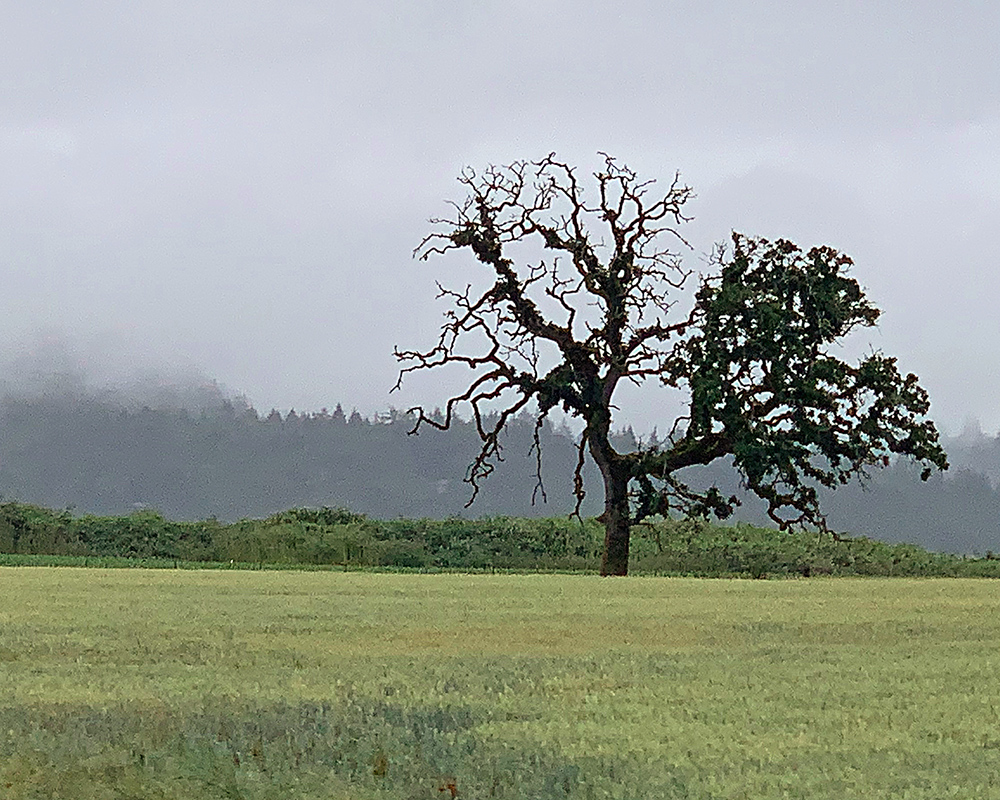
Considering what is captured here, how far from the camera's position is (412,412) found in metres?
17.5

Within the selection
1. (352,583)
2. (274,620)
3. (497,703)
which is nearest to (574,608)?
(274,620)

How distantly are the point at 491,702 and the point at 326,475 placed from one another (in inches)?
1596

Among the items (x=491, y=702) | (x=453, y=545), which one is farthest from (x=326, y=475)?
(x=491, y=702)

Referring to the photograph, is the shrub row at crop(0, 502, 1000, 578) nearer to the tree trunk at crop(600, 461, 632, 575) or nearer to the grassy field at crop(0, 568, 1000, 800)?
the tree trunk at crop(600, 461, 632, 575)

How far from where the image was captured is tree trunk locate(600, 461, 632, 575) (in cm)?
1739

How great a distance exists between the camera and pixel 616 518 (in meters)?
17.4

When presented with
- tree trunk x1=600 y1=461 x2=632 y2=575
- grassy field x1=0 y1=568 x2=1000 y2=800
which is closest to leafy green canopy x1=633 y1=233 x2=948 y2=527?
tree trunk x1=600 y1=461 x2=632 y2=575

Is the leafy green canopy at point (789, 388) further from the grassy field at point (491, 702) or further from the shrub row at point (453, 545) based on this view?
the grassy field at point (491, 702)

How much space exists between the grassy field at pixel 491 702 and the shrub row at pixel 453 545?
994cm

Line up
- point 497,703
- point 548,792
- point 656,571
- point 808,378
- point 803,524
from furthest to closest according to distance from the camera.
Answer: point 656,571 → point 803,524 → point 808,378 → point 497,703 → point 548,792

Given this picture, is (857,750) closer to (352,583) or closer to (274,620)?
(274,620)


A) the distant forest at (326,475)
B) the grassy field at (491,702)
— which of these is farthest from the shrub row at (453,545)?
the grassy field at (491,702)

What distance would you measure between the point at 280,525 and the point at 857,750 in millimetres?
16933

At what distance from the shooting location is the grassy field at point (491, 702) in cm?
312
